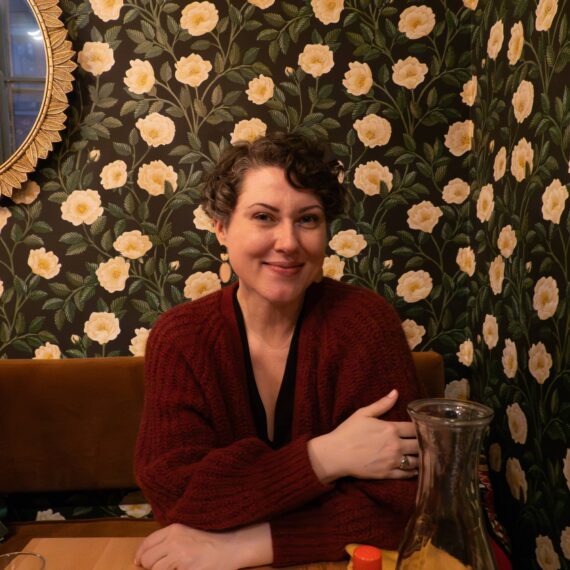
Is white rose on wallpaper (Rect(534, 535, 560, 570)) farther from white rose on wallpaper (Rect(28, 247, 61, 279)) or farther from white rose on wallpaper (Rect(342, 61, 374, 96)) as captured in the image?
white rose on wallpaper (Rect(28, 247, 61, 279))

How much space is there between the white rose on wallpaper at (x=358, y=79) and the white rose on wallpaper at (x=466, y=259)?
0.69 meters

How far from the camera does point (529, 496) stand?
153 centimetres

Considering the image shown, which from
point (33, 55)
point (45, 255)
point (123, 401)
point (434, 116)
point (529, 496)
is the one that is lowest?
point (529, 496)

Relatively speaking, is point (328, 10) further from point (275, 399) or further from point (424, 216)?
point (275, 399)

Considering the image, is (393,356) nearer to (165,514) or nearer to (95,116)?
(165,514)

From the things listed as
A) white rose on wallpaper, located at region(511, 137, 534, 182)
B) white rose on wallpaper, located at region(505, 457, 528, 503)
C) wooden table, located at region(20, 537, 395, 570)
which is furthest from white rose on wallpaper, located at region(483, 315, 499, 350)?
wooden table, located at region(20, 537, 395, 570)

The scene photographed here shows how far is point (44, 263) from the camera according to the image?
1.94 metres

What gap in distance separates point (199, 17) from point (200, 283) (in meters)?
0.95

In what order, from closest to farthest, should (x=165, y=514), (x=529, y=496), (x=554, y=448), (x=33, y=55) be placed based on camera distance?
(x=165, y=514) → (x=554, y=448) → (x=529, y=496) → (x=33, y=55)

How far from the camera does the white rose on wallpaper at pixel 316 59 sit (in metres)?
1.92

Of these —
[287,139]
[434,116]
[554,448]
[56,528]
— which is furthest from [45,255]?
[554,448]

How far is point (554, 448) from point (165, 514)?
3.20 feet

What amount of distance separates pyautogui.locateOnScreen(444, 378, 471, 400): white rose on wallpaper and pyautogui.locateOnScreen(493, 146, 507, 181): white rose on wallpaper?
790 mm

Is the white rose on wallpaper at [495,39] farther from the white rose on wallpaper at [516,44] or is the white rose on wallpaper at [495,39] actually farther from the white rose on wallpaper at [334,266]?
the white rose on wallpaper at [334,266]
